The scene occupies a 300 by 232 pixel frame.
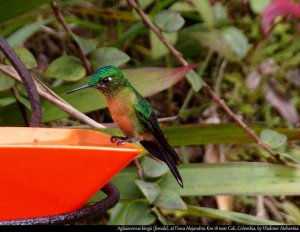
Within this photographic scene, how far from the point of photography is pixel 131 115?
98 cm

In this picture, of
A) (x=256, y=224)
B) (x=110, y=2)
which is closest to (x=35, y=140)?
(x=256, y=224)

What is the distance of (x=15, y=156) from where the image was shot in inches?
27.8

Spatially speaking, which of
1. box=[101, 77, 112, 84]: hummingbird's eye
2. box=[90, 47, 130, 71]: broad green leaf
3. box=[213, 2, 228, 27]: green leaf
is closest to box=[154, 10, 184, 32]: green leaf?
box=[90, 47, 130, 71]: broad green leaf

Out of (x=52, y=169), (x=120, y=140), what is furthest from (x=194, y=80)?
(x=52, y=169)

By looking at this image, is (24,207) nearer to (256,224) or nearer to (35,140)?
(35,140)

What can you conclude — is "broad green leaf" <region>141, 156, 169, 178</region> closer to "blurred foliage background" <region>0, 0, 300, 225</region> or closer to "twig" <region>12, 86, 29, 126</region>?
"blurred foliage background" <region>0, 0, 300, 225</region>

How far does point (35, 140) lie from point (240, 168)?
2.43 ft

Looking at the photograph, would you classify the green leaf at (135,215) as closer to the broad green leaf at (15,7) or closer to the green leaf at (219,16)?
the broad green leaf at (15,7)

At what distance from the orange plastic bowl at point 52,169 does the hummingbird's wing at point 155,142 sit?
0.29 feet

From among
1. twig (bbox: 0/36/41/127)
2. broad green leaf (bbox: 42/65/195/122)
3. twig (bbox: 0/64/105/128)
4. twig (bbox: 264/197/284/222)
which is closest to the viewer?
twig (bbox: 0/36/41/127)

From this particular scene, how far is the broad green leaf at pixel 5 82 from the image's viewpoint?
1501mm

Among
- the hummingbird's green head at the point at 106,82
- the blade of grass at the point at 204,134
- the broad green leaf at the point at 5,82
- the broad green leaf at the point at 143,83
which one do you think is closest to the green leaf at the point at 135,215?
the blade of grass at the point at 204,134

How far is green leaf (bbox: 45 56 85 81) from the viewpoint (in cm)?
143

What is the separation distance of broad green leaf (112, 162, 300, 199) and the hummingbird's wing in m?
0.49
